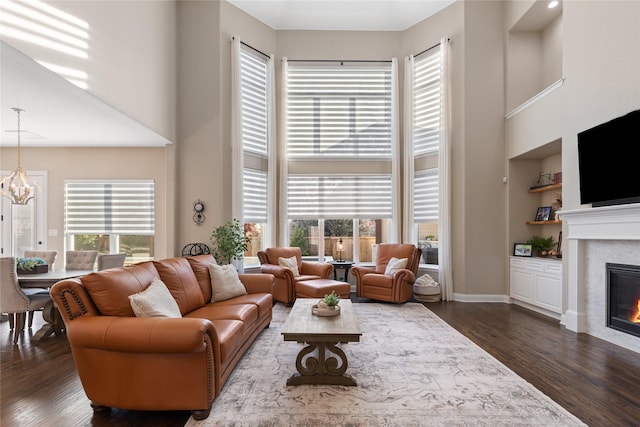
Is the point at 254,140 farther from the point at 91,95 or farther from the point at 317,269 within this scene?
the point at 91,95

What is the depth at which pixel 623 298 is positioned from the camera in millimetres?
3809

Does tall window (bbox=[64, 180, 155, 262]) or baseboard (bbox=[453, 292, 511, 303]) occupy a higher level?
tall window (bbox=[64, 180, 155, 262])

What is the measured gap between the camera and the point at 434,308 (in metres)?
5.62

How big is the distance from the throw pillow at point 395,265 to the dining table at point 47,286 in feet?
14.9

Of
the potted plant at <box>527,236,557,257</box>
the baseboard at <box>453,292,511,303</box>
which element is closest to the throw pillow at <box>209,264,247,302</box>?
the baseboard at <box>453,292,511,303</box>

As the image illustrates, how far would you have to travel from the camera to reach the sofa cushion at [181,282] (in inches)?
133

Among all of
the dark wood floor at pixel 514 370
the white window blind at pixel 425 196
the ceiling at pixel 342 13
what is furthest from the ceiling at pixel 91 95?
the white window blind at pixel 425 196

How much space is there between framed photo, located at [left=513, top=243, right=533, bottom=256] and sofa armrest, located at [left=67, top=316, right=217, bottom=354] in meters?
5.34

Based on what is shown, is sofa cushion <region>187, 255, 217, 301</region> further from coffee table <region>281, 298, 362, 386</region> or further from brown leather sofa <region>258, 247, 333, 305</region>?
brown leather sofa <region>258, 247, 333, 305</region>

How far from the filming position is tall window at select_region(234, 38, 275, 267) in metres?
6.41

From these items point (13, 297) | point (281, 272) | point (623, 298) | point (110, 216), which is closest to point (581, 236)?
point (623, 298)

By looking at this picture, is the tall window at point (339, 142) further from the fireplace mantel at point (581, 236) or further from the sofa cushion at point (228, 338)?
the sofa cushion at point (228, 338)

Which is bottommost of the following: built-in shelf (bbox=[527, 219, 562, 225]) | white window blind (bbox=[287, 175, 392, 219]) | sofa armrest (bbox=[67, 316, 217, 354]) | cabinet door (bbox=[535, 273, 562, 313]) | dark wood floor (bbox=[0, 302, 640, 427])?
dark wood floor (bbox=[0, 302, 640, 427])

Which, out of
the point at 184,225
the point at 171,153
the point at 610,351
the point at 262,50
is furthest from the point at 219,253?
the point at 610,351
